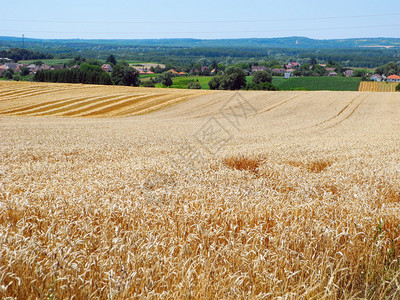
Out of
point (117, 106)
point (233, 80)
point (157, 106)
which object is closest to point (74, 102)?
point (117, 106)

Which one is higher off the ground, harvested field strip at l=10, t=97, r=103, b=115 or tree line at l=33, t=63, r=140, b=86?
tree line at l=33, t=63, r=140, b=86

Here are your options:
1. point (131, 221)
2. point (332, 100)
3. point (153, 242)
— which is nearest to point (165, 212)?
point (131, 221)

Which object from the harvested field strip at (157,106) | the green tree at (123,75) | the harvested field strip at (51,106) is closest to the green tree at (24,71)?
the green tree at (123,75)

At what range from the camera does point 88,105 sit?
141ft

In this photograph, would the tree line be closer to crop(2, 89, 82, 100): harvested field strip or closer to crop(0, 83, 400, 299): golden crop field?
crop(2, 89, 82, 100): harvested field strip

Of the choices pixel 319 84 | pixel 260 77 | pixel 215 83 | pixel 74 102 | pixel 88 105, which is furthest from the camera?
pixel 319 84

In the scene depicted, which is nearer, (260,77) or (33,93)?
(33,93)

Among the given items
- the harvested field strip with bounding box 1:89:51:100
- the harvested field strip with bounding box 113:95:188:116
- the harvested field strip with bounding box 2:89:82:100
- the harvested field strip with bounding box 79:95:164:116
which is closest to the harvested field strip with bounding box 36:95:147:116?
the harvested field strip with bounding box 79:95:164:116

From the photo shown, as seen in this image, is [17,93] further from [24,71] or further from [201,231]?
[24,71]

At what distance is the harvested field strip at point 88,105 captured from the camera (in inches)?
1567

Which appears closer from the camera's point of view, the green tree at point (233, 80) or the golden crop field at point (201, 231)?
the golden crop field at point (201, 231)

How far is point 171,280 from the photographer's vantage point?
3.28 metres

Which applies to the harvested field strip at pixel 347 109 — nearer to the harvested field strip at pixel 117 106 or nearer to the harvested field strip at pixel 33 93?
the harvested field strip at pixel 117 106

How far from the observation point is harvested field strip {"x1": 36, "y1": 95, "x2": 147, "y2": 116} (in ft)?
131
